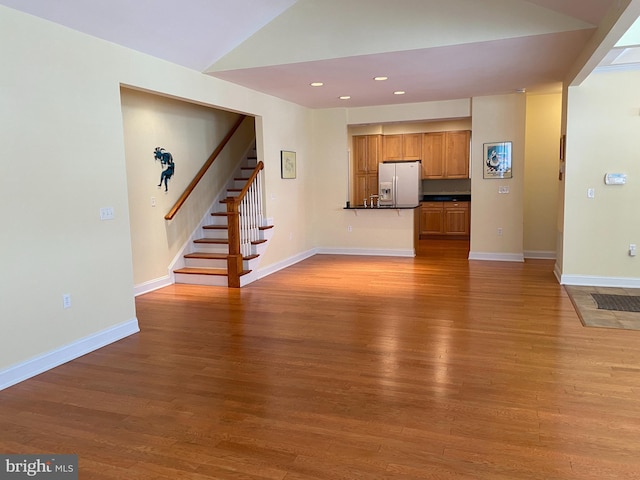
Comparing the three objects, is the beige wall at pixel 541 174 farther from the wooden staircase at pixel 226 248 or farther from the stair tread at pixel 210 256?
the stair tread at pixel 210 256

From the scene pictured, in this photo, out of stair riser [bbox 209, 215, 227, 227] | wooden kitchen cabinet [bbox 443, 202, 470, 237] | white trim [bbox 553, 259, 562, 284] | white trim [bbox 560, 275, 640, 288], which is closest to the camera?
white trim [bbox 560, 275, 640, 288]

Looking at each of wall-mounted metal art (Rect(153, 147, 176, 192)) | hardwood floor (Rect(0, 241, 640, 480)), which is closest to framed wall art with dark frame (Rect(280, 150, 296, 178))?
wall-mounted metal art (Rect(153, 147, 176, 192))

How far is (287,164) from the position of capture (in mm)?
7453

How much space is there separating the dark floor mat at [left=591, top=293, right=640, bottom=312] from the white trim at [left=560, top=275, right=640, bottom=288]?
491mm

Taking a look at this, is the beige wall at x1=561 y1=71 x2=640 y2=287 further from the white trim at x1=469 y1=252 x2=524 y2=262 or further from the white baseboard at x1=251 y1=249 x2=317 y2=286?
the white baseboard at x1=251 y1=249 x2=317 y2=286

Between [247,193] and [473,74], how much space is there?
3.30 meters

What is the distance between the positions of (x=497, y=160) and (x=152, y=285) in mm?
5544

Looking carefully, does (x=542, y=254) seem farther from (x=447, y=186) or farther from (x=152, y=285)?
(x=152, y=285)

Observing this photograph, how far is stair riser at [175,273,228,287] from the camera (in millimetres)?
6109

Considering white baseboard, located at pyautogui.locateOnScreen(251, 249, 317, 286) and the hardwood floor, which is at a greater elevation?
white baseboard, located at pyautogui.locateOnScreen(251, 249, 317, 286)

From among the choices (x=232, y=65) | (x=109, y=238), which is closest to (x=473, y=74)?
(x=232, y=65)

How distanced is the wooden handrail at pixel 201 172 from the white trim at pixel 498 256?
444 centimetres

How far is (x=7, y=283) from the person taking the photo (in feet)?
10.4

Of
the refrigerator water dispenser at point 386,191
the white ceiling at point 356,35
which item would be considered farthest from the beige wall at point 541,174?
the refrigerator water dispenser at point 386,191
